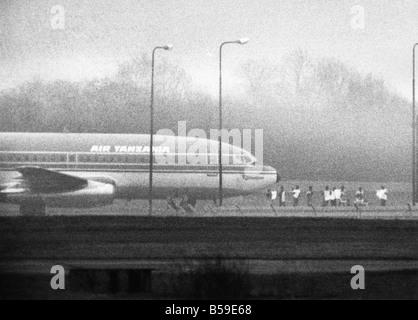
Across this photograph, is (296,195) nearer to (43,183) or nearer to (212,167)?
(212,167)

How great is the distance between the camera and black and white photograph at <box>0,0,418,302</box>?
3353 cm

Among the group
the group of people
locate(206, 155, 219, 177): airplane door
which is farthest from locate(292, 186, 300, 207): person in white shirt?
locate(206, 155, 219, 177): airplane door

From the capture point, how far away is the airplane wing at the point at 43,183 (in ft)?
154

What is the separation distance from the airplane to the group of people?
2.09m

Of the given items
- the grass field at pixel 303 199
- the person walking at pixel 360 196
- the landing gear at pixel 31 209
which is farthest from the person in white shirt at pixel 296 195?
the landing gear at pixel 31 209

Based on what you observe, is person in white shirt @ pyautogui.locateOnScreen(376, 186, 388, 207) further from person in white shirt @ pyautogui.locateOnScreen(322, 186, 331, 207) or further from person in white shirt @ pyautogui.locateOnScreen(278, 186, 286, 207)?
person in white shirt @ pyautogui.locateOnScreen(278, 186, 286, 207)

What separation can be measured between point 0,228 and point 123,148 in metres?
16.4

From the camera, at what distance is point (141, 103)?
52125 mm

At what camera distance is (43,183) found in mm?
47969

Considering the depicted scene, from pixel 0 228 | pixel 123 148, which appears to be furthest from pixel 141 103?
pixel 0 228

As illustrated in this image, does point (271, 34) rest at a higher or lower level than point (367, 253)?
higher

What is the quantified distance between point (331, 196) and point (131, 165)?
9.66 meters
